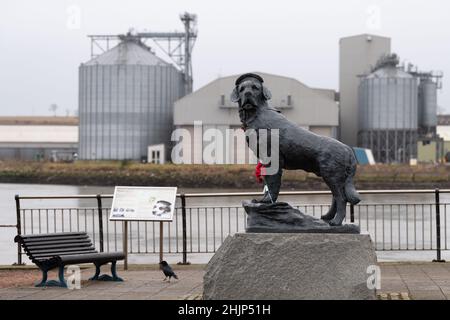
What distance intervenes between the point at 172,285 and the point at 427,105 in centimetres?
8241

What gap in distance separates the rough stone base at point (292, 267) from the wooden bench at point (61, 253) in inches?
115

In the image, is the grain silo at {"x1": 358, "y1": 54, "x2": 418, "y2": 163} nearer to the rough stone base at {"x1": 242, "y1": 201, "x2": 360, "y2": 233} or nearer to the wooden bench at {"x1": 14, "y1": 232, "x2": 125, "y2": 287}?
the wooden bench at {"x1": 14, "y1": 232, "x2": 125, "y2": 287}

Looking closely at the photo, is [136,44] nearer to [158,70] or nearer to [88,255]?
[158,70]

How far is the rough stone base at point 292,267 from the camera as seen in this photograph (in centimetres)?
995

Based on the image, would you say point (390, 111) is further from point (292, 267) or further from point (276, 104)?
point (292, 267)

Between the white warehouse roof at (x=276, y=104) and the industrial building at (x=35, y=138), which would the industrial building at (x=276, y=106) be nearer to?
the white warehouse roof at (x=276, y=104)

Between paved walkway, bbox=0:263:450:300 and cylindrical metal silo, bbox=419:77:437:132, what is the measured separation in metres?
78.8

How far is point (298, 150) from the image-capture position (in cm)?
1062

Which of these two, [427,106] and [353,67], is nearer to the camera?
[427,106]

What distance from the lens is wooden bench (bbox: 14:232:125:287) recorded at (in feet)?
40.6

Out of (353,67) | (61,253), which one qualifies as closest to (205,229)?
(61,253)

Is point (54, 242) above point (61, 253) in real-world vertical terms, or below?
above

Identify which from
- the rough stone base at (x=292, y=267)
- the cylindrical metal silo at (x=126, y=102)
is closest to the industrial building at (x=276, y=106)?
the cylindrical metal silo at (x=126, y=102)
